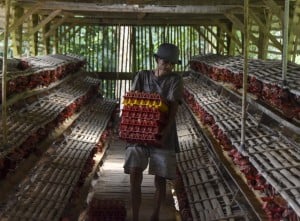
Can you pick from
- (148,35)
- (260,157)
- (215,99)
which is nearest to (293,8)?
(215,99)

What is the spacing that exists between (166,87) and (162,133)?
1.89 ft

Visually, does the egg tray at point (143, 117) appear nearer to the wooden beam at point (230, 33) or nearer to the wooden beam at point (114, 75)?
the wooden beam at point (230, 33)

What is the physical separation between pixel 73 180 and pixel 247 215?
9.19 ft

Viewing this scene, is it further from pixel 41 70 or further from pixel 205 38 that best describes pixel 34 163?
pixel 205 38

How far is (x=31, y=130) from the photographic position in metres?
8.05

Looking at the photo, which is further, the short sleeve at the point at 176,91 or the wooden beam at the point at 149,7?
the wooden beam at the point at 149,7

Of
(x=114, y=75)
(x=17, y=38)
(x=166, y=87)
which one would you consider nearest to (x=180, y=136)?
(x=17, y=38)

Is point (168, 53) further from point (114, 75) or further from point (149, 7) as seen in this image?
point (114, 75)

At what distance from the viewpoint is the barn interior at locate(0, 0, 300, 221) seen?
644 cm

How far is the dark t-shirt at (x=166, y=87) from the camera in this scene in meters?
7.49

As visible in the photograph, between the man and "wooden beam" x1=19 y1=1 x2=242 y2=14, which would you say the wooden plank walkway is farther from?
"wooden beam" x1=19 y1=1 x2=242 y2=14

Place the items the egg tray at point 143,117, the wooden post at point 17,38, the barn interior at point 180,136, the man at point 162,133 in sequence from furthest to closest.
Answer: the wooden post at point 17,38
the man at point 162,133
the egg tray at point 143,117
the barn interior at point 180,136

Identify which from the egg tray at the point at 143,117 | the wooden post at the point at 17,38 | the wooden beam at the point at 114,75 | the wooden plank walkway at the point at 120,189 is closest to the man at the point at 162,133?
the egg tray at the point at 143,117

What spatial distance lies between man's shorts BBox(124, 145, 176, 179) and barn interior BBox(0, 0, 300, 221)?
0.21 m
